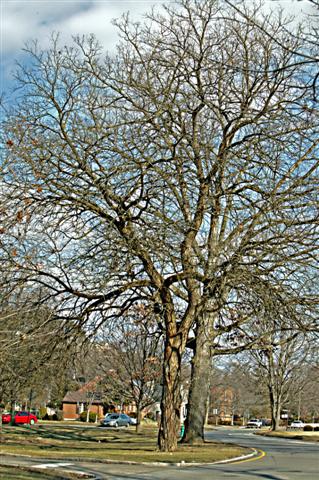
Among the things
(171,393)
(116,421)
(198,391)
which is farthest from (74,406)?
(171,393)

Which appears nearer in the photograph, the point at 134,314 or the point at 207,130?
the point at 207,130

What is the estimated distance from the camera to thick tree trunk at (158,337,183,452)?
813 inches

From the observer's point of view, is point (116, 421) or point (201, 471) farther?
point (116, 421)

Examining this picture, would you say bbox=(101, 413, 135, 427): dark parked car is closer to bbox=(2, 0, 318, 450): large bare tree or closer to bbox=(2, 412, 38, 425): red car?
bbox=(2, 412, 38, 425): red car

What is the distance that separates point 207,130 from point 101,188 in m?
3.84

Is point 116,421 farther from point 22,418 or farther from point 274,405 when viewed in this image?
point 274,405

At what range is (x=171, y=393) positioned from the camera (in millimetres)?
20688

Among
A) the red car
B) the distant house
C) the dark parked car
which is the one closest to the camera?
the dark parked car

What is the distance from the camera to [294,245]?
62.5 feet

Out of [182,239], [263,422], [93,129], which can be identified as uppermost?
[93,129]

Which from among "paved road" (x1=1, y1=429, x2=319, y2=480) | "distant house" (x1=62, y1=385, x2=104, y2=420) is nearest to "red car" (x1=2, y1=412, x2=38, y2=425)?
"distant house" (x1=62, y1=385, x2=104, y2=420)

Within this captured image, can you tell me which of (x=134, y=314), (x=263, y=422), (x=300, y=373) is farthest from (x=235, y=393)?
(x=134, y=314)

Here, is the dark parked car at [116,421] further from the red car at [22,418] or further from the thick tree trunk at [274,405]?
the thick tree trunk at [274,405]

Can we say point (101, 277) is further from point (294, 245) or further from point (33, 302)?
point (294, 245)
